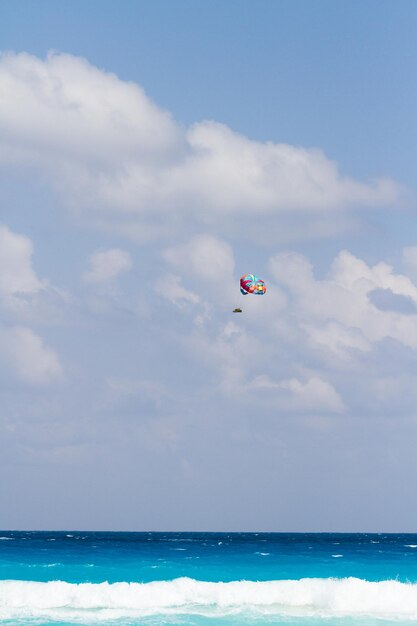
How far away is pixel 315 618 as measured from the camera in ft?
111

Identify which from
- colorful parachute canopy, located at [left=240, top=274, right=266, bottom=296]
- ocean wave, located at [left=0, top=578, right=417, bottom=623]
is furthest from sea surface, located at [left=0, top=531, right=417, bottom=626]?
colorful parachute canopy, located at [left=240, top=274, right=266, bottom=296]

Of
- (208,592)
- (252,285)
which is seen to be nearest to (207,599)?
(208,592)

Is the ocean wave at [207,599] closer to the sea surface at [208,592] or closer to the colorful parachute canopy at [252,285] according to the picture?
the sea surface at [208,592]

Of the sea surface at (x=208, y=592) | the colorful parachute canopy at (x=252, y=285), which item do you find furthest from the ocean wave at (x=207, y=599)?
the colorful parachute canopy at (x=252, y=285)

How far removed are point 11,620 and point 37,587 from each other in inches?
264

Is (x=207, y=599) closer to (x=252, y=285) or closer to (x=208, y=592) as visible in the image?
(x=208, y=592)

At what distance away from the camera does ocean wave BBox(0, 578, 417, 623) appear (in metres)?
35.2

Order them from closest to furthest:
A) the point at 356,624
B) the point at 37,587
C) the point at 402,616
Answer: the point at 356,624 → the point at 402,616 → the point at 37,587

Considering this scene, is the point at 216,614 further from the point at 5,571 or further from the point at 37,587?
the point at 5,571

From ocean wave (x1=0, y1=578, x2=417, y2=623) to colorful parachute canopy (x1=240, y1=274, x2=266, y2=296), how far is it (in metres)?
13.7

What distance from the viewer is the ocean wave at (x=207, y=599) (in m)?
35.2

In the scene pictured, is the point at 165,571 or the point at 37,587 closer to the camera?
the point at 37,587

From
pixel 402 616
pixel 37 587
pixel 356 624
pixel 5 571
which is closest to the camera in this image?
pixel 356 624

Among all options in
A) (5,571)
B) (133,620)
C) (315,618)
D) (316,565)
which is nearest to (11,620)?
(133,620)
